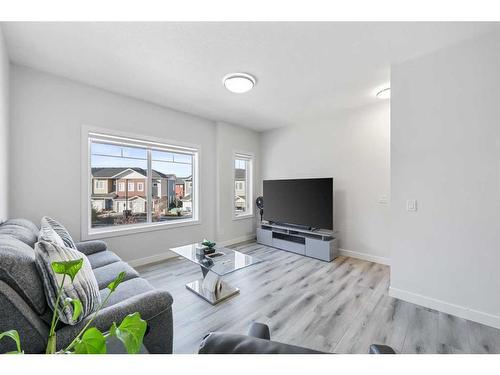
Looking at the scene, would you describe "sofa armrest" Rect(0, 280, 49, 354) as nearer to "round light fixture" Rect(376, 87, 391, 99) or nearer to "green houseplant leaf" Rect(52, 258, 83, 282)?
"green houseplant leaf" Rect(52, 258, 83, 282)

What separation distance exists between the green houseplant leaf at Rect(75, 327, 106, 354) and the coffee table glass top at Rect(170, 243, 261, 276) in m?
1.45

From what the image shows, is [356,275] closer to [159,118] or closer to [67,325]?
[67,325]

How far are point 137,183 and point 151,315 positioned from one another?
251cm

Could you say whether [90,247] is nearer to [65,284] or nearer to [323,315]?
[65,284]

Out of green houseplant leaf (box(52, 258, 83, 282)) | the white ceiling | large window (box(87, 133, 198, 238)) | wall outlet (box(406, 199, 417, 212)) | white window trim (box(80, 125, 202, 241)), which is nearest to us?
green houseplant leaf (box(52, 258, 83, 282))

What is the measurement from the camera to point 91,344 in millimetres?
557

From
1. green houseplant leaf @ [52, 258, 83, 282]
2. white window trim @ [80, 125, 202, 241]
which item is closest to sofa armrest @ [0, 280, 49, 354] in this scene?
green houseplant leaf @ [52, 258, 83, 282]

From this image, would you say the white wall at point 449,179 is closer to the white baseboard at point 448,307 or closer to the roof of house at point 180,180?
the white baseboard at point 448,307

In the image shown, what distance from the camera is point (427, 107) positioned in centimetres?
206

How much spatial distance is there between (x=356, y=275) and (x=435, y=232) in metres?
1.16

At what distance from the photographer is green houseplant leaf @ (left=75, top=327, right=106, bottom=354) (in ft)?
1.80

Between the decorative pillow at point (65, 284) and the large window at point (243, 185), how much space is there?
3.47 m

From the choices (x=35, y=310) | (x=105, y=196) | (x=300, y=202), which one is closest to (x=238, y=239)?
(x=300, y=202)

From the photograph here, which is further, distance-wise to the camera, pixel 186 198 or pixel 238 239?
pixel 238 239
